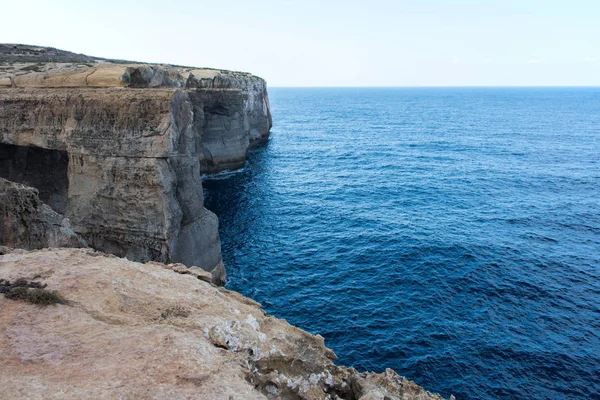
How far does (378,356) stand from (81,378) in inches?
762

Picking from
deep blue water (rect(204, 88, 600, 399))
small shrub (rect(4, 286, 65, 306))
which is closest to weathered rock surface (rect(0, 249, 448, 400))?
small shrub (rect(4, 286, 65, 306))

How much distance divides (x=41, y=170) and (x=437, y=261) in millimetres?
35671

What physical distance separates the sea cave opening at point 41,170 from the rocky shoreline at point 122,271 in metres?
0.11

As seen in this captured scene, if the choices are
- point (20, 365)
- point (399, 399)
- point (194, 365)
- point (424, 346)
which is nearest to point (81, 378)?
point (20, 365)

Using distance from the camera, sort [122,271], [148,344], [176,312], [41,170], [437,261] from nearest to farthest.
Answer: [148,344], [176,312], [122,271], [41,170], [437,261]

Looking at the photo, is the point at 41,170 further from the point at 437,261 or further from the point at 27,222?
the point at 437,261

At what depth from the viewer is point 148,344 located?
12.0 m

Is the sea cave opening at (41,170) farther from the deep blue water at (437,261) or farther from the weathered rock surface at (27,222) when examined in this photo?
the deep blue water at (437,261)

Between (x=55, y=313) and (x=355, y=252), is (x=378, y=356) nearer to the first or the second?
(x=355, y=252)

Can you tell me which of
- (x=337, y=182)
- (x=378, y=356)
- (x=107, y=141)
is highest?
(x=107, y=141)

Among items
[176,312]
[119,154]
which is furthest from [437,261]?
[176,312]

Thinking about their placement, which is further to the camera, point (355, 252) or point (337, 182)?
point (337, 182)

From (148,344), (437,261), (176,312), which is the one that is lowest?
(437,261)

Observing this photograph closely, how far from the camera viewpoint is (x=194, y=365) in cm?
1138
